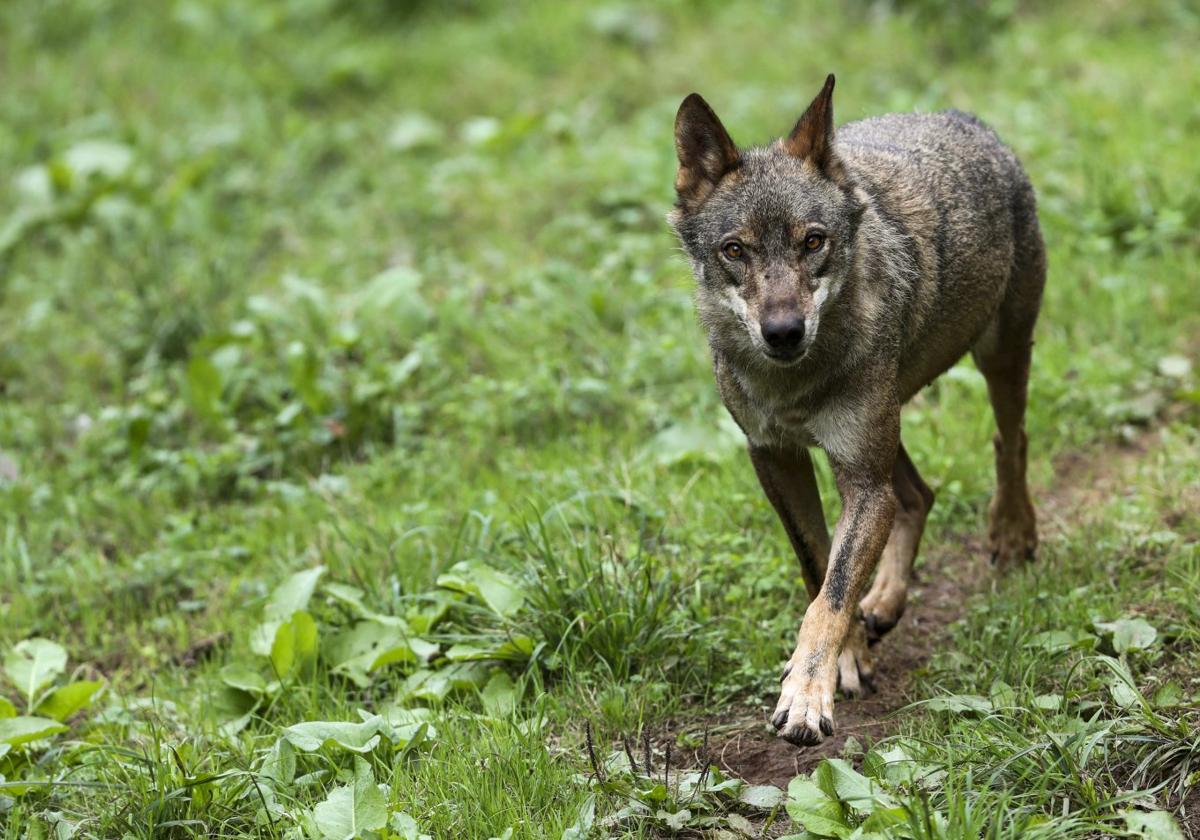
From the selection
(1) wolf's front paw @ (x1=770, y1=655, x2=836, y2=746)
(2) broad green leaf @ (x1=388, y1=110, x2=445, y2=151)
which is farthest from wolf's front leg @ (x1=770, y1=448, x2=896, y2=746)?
(2) broad green leaf @ (x1=388, y1=110, x2=445, y2=151)

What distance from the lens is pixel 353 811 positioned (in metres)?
4.28

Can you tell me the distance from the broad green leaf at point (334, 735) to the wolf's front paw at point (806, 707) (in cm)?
144

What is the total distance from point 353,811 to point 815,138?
2801 mm

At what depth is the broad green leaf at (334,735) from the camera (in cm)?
473

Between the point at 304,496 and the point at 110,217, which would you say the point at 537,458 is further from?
the point at 110,217

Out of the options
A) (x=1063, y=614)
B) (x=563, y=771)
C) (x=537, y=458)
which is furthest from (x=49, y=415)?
(x=1063, y=614)

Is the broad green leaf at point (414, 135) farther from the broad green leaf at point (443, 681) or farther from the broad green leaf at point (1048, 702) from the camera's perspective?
the broad green leaf at point (1048, 702)

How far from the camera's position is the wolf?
4.62 m

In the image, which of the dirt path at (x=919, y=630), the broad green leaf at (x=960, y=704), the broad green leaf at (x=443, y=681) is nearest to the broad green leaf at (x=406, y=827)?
the broad green leaf at (x=443, y=681)

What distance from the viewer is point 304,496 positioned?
727 centimetres

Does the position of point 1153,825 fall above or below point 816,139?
below

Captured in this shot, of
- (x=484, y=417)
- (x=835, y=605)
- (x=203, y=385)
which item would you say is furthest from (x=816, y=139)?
(x=203, y=385)

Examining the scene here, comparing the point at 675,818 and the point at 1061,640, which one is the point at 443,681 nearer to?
the point at 675,818

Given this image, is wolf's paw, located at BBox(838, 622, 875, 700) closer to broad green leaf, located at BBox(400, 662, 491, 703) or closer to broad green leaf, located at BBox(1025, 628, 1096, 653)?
broad green leaf, located at BBox(1025, 628, 1096, 653)
